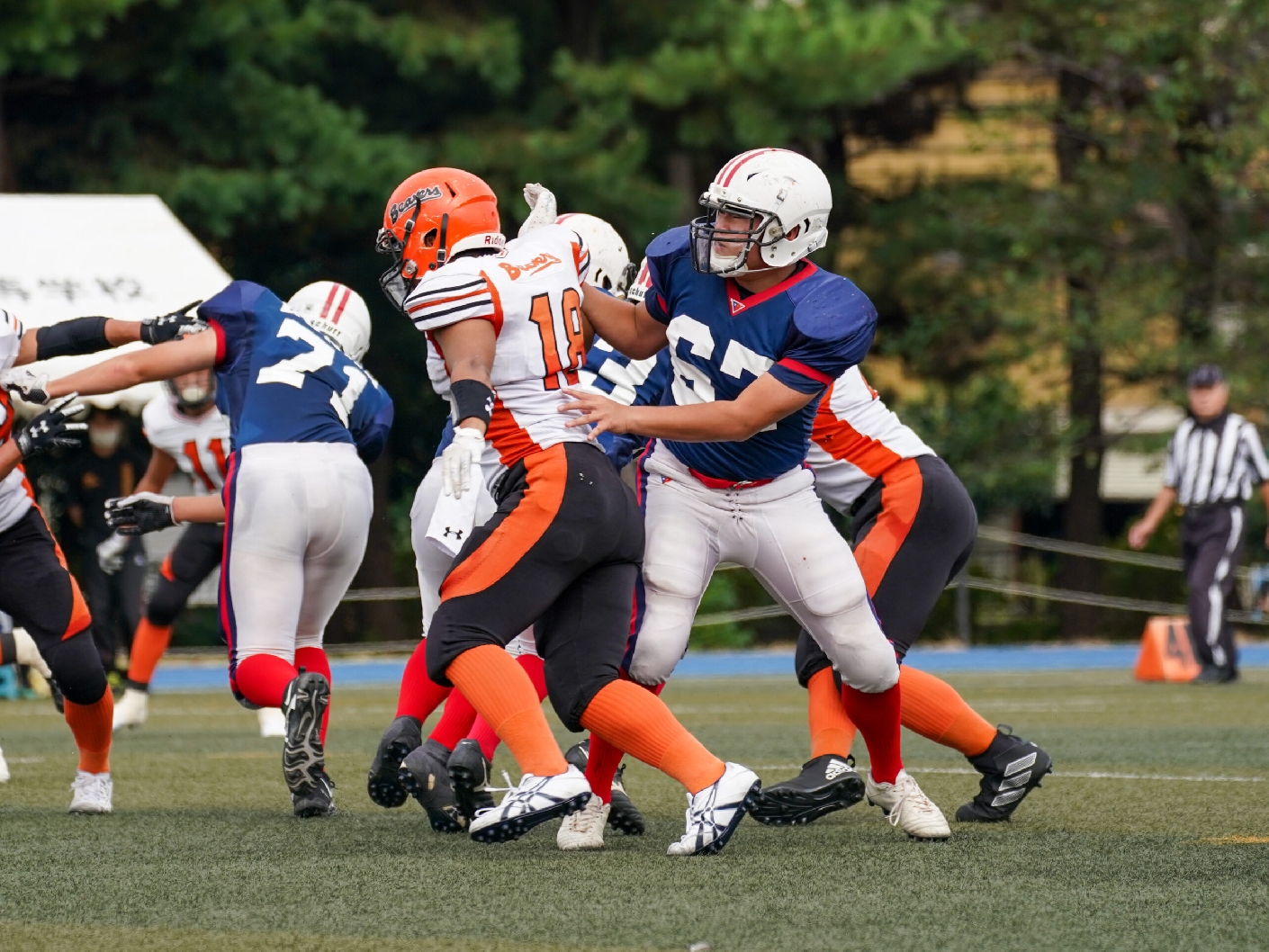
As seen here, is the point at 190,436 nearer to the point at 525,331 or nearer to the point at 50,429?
the point at 50,429

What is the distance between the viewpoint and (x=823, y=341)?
438 cm

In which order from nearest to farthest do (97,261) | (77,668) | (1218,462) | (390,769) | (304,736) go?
(390,769)
(304,736)
(77,668)
(1218,462)
(97,261)

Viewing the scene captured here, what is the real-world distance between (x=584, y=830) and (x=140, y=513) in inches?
76.9

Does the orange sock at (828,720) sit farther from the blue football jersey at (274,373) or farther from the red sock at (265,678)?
the blue football jersey at (274,373)

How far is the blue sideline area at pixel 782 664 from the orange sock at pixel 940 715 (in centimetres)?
823

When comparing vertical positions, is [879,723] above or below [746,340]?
below

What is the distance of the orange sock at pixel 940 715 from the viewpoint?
501cm

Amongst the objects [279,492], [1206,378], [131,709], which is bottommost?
[131,709]

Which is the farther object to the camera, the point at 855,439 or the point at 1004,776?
the point at 855,439

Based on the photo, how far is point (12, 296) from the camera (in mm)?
12852

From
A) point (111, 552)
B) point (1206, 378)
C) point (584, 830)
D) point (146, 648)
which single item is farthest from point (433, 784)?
point (1206, 378)

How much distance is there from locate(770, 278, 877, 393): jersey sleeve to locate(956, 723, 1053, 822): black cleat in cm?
123

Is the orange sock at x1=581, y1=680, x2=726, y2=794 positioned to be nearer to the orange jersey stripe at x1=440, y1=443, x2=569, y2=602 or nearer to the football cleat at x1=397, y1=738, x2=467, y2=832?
the orange jersey stripe at x1=440, y1=443, x2=569, y2=602

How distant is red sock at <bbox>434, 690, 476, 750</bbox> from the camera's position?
16.6 feet
